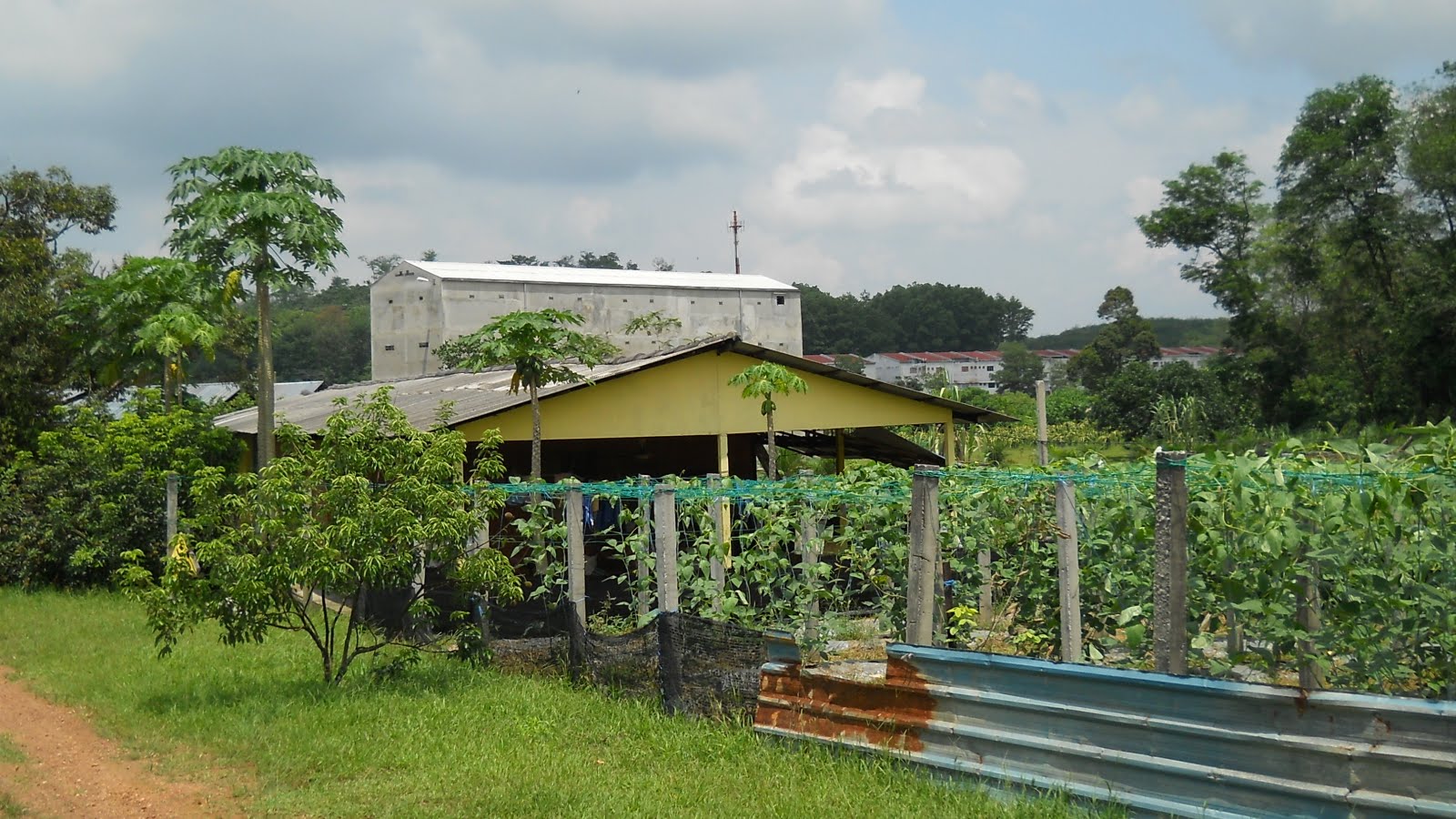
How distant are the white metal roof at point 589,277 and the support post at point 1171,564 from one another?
31042 mm

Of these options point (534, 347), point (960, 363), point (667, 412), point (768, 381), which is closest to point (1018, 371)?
point (960, 363)

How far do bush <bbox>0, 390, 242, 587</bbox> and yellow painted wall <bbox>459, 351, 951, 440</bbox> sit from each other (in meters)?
5.67

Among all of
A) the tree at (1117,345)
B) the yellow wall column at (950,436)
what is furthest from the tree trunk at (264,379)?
the tree at (1117,345)

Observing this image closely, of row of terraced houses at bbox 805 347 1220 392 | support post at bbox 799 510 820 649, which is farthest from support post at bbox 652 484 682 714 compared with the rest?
row of terraced houses at bbox 805 347 1220 392

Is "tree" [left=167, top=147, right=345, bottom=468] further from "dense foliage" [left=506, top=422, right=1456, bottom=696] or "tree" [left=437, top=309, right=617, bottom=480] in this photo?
"dense foliage" [left=506, top=422, right=1456, bottom=696]

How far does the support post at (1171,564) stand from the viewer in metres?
5.51

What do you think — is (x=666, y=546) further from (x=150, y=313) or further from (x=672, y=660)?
(x=150, y=313)

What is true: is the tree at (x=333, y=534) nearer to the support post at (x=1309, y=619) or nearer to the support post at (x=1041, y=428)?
the support post at (x=1309, y=619)

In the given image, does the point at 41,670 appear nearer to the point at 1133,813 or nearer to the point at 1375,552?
the point at 1133,813

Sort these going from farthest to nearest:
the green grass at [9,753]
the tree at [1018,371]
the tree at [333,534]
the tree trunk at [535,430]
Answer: the tree at [1018,371] → the tree trunk at [535,430] → the tree at [333,534] → the green grass at [9,753]

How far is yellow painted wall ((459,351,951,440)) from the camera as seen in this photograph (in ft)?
52.6

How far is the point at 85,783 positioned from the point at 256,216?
8917mm

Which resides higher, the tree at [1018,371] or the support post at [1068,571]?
the tree at [1018,371]

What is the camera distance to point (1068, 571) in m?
6.39
